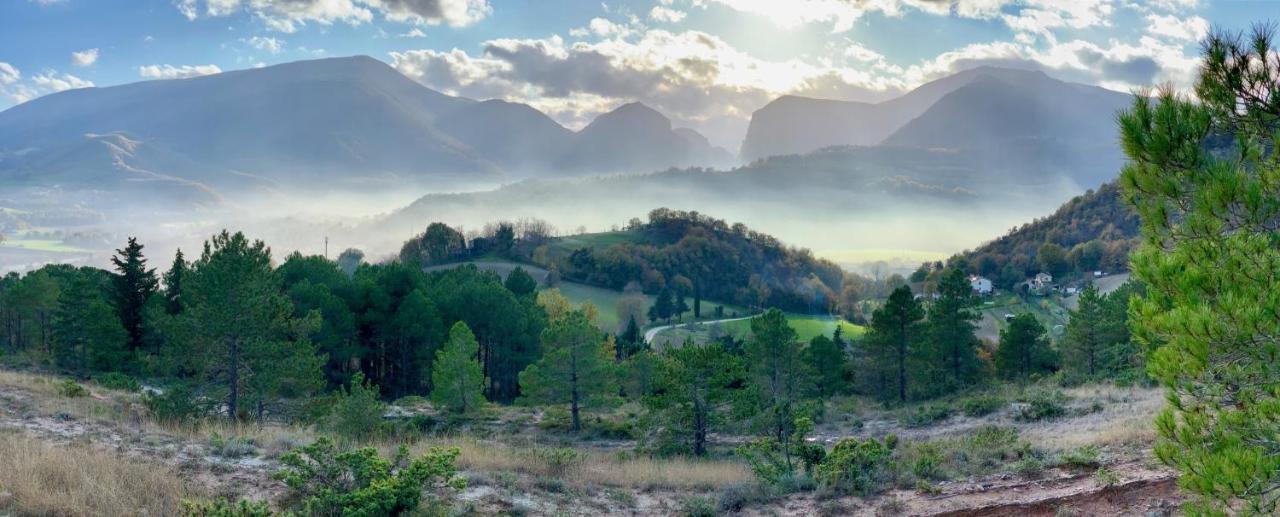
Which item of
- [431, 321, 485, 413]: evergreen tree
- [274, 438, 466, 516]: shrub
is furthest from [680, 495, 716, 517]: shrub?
[431, 321, 485, 413]: evergreen tree

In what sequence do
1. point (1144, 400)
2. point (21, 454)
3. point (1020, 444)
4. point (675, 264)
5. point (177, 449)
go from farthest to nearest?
1. point (675, 264)
2. point (1144, 400)
3. point (1020, 444)
4. point (177, 449)
5. point (21, 454)

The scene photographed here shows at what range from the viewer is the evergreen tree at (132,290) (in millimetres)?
38500

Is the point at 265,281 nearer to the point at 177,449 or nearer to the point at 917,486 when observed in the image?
the point at 177,449

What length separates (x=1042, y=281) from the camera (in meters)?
110

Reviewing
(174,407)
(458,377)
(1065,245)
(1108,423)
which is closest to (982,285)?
(1065,245)

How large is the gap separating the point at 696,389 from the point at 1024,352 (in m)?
26.8

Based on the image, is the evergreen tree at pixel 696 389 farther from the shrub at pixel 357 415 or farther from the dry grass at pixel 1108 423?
the shrub at pixel 357 415

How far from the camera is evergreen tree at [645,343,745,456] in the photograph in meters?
19.7

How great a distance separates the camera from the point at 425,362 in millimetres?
37750

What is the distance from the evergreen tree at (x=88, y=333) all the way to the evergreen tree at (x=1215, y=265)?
4084 cm

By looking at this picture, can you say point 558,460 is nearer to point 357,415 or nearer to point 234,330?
point 357,415

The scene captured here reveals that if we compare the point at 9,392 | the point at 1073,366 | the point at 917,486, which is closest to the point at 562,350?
the point at 9,392

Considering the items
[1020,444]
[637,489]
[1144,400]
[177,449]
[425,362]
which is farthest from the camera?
[425,362]

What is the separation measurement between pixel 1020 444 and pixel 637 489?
742cm
